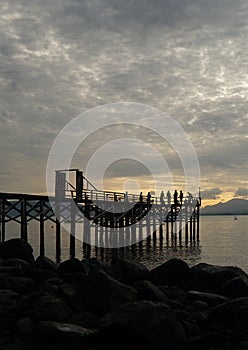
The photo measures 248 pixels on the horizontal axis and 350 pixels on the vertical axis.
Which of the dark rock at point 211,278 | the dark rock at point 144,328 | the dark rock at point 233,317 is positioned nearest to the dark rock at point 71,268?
the dark rock at point 211,278

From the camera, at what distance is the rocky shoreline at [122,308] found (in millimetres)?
8500

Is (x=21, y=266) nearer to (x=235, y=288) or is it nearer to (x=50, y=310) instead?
(x=50, y=310)

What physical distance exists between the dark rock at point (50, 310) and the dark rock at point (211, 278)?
4.08 m

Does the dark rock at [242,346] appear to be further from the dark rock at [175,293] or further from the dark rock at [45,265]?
the dark rock at [45,265]

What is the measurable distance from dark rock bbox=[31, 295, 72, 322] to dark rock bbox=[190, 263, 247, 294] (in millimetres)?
4079

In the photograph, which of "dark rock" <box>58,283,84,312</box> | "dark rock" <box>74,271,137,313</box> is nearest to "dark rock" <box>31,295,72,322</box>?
"dark rock" <box>58,283,84,312</box>

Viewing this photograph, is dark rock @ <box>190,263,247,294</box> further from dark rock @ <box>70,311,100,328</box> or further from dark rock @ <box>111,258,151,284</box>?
dark rock @ <box>70,311,100,328</box>

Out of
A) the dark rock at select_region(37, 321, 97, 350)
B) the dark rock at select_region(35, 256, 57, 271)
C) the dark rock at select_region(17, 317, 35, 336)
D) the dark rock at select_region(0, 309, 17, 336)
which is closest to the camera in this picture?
the dark rock at select_region(37, 321, 97, 350)

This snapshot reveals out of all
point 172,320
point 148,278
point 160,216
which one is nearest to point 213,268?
point 148,278

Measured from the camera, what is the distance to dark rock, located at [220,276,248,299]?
11695mm

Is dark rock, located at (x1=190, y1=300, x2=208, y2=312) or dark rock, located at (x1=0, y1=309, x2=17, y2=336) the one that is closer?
dark rock, located at (x1=0, y1=309, x2=17, y2=336)

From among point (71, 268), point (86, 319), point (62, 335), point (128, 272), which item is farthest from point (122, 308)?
point (71, 268)

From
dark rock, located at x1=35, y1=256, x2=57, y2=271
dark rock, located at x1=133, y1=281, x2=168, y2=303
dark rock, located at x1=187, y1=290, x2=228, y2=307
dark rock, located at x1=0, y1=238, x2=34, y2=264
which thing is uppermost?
dark rock, located at x1=0, y1=238, x2=34, y2=264

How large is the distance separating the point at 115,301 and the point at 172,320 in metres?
1.99
